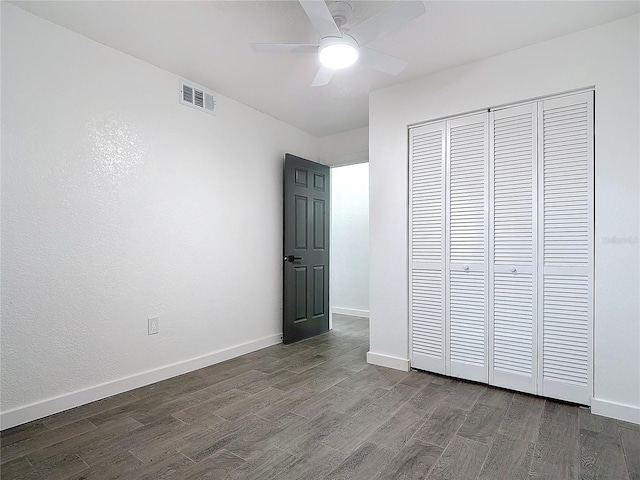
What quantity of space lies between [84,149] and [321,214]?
2699 millimetres

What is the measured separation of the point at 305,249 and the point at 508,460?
115 inches

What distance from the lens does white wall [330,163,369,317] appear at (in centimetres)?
579

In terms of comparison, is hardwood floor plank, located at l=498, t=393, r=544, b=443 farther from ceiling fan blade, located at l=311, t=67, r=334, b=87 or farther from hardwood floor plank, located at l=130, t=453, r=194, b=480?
ceiling fan blade, located at l=311, t=67, r=334, b=87

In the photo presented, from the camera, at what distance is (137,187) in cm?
279

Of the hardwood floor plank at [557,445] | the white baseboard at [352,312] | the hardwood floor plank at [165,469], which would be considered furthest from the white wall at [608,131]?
the white baseboard at [352,312]

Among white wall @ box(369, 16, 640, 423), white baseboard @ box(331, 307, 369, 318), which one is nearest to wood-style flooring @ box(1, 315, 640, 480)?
white wall @ box(369, 16, 640, 423)

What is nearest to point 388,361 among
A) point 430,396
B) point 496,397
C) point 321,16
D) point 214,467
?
point 430,396

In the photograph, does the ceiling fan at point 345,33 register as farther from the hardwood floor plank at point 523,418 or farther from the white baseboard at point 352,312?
the white baseboard at point 352,312

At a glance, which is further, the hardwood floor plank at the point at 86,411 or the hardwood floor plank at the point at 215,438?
the hardwood floor plank at the point at 86,411

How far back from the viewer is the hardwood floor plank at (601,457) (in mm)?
1716

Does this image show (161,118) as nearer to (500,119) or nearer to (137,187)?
(137,187)

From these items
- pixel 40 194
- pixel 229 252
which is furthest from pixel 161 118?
pixel 229 252

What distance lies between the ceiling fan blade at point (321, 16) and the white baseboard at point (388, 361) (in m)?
2.64

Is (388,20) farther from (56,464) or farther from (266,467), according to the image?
(56,464)
